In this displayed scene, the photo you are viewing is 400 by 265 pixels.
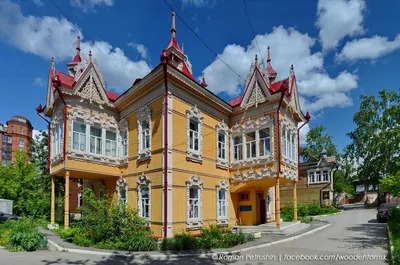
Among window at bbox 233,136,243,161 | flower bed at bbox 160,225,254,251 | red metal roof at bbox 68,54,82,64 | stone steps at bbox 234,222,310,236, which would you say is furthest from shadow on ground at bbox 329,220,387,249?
red metal roof at bbox 68,54,82,64

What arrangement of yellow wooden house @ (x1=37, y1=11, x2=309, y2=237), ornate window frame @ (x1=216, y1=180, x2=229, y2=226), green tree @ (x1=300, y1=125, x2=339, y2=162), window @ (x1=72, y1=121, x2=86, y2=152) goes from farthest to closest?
green tree @ (x1=300, y1=125, x2=339, y2=162) → ornate window frame @ (x1=216, y1=180, x2=229, y2=226) → window @ (x1=72, y1=121, x2=86, y2=152) → yellow wooden house @ (x1=37, y1=11, x2=309, y2=237)

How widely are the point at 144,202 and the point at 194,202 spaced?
264cm

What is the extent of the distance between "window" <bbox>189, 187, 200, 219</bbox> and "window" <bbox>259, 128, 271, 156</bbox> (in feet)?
15.2

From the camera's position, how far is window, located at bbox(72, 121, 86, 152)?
618 inches

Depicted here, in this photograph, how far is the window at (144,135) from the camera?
606 inches

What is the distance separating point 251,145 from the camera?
17.3 m

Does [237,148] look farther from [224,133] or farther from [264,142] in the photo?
[264,142]

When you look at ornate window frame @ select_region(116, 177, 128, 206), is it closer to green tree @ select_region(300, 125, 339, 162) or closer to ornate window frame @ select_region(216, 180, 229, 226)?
ornate window frame @ select_region(216, 180, 229, 226)

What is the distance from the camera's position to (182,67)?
18.9 m

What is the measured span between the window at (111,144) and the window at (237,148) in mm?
7535

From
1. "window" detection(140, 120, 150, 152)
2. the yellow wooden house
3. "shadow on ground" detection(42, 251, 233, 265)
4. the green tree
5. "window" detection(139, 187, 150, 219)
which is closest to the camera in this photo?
"shadow on ground" detection(42, 251, 233, 265)

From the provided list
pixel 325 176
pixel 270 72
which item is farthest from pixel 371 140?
pixel 270 72

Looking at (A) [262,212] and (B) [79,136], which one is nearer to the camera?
(B) [79,136]

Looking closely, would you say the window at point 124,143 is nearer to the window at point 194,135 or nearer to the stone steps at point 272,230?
the window at point 194,135
